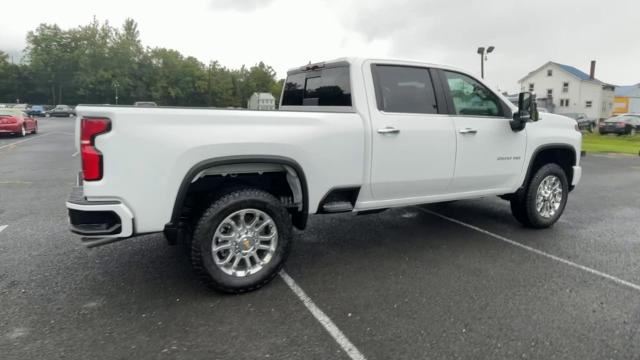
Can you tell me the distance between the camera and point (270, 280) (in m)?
3.72

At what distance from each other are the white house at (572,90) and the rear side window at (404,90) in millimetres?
58176

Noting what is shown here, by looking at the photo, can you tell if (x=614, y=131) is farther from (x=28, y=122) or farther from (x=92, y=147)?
(x=28, y=122)

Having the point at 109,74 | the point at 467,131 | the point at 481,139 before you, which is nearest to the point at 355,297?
the point at 467,131

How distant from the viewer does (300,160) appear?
3643mm

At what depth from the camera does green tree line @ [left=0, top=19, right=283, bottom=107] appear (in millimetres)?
80438

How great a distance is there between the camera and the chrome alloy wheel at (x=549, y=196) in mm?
5438

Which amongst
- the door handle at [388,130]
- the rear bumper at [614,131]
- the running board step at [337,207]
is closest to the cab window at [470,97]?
the door handle at [388,130]

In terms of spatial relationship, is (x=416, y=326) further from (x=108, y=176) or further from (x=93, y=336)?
(x=108, y=176)

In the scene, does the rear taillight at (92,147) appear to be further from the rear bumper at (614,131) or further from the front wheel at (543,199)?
the rear bumper at (614,131)

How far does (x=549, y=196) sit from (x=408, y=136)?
255 centimetres

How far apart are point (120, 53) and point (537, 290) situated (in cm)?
9591

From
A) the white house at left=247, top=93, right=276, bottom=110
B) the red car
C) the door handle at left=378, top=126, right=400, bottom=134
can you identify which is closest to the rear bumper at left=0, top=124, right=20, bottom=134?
the red car

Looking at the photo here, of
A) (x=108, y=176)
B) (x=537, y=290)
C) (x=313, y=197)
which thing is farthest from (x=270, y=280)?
(x=537, y=290)

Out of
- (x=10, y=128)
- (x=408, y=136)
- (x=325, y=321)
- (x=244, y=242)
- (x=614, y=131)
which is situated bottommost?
(x=325, y=321)
